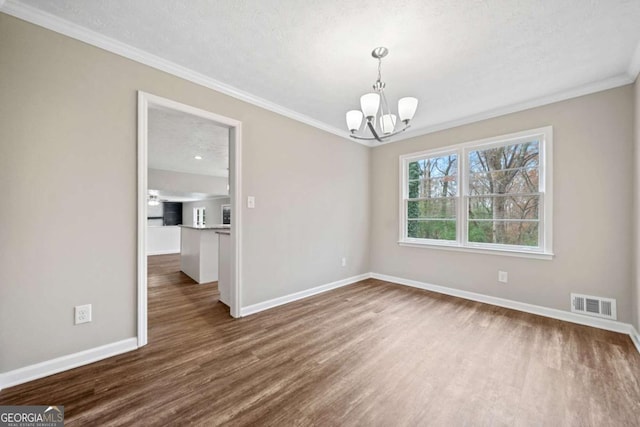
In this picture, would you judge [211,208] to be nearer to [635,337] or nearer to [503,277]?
[503,277]

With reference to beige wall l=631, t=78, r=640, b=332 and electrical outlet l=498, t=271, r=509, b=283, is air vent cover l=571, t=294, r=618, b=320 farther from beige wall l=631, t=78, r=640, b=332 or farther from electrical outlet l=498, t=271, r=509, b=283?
electrical outlet l=498, t=271, r=509, b=283

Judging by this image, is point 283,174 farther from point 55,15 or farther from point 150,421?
point 150,421

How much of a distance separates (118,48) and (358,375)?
3254mm

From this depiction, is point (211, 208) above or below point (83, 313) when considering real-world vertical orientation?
above

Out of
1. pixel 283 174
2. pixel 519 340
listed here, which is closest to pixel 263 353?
pixel 283 174

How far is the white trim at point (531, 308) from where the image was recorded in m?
2.49

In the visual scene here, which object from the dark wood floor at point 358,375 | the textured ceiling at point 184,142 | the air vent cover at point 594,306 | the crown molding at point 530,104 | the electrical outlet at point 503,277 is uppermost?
the crown molding at point 530,104

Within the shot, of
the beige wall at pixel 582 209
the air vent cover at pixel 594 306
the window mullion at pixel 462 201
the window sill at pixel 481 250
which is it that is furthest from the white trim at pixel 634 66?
the air vent cover at pixel 594 306

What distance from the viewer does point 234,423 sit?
137 cm

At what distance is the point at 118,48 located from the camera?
202 cm
